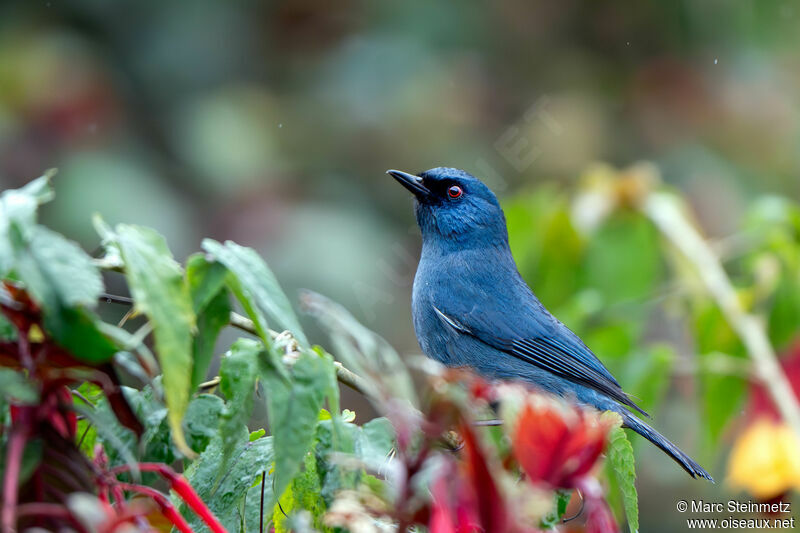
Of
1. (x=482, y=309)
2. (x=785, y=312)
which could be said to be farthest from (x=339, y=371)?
(x=482, y=309)

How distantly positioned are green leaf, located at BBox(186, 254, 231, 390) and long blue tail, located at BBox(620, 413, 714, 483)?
205 cm

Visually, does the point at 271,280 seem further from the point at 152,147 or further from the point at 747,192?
the point at 747,192

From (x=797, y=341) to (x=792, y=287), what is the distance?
19.5 inches

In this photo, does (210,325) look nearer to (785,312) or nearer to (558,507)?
(558,507)

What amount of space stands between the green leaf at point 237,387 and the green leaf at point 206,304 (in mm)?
44

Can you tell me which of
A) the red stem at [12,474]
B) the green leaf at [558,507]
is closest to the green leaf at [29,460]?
the red stem at [12,474]

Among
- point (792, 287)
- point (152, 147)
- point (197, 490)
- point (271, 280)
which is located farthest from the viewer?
point (152, 147)

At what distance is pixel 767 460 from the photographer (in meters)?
3.15

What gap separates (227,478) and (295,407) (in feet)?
1.01

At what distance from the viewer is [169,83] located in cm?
704

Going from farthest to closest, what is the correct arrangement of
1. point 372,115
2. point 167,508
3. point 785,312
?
point 372,115, point 785,312, point 167,508

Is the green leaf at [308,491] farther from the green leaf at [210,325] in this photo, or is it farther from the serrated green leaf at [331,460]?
the green leaf at [210,325]

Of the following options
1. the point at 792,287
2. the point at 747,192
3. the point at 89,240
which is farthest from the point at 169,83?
the point at 792,287

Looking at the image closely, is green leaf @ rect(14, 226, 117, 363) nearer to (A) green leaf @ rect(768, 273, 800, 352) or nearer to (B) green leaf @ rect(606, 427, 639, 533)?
(B) green leaf @ rect(606, 427, 639, 533)
